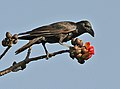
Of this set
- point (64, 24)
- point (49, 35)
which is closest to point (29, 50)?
point (49, 35)

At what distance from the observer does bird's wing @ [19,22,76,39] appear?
5.11 meters

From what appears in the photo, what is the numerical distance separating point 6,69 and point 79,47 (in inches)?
36.2

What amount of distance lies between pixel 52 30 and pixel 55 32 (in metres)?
0.07

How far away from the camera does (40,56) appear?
12.4 ft

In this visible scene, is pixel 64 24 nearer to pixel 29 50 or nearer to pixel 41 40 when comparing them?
pixel 41 40

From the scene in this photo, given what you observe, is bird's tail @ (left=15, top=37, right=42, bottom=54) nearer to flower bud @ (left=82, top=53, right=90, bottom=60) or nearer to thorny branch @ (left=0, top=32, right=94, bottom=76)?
thorny branch @ (left=0, top=32, right=94, bottom=76)

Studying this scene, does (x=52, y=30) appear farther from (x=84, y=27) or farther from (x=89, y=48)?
(x=89, y=48)

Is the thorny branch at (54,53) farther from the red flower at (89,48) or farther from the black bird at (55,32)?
the black bird at (55,32)

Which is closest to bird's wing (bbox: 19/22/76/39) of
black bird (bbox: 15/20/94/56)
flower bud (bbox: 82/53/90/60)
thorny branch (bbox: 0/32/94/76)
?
black bird (bbox: 15/20/94/56)

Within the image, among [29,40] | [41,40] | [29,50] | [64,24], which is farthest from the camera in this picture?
[64,24]

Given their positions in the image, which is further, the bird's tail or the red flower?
the bird's tail

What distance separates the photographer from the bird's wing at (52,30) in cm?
511

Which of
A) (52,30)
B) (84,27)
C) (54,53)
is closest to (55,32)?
(52,30)

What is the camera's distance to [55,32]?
19.5 ft
